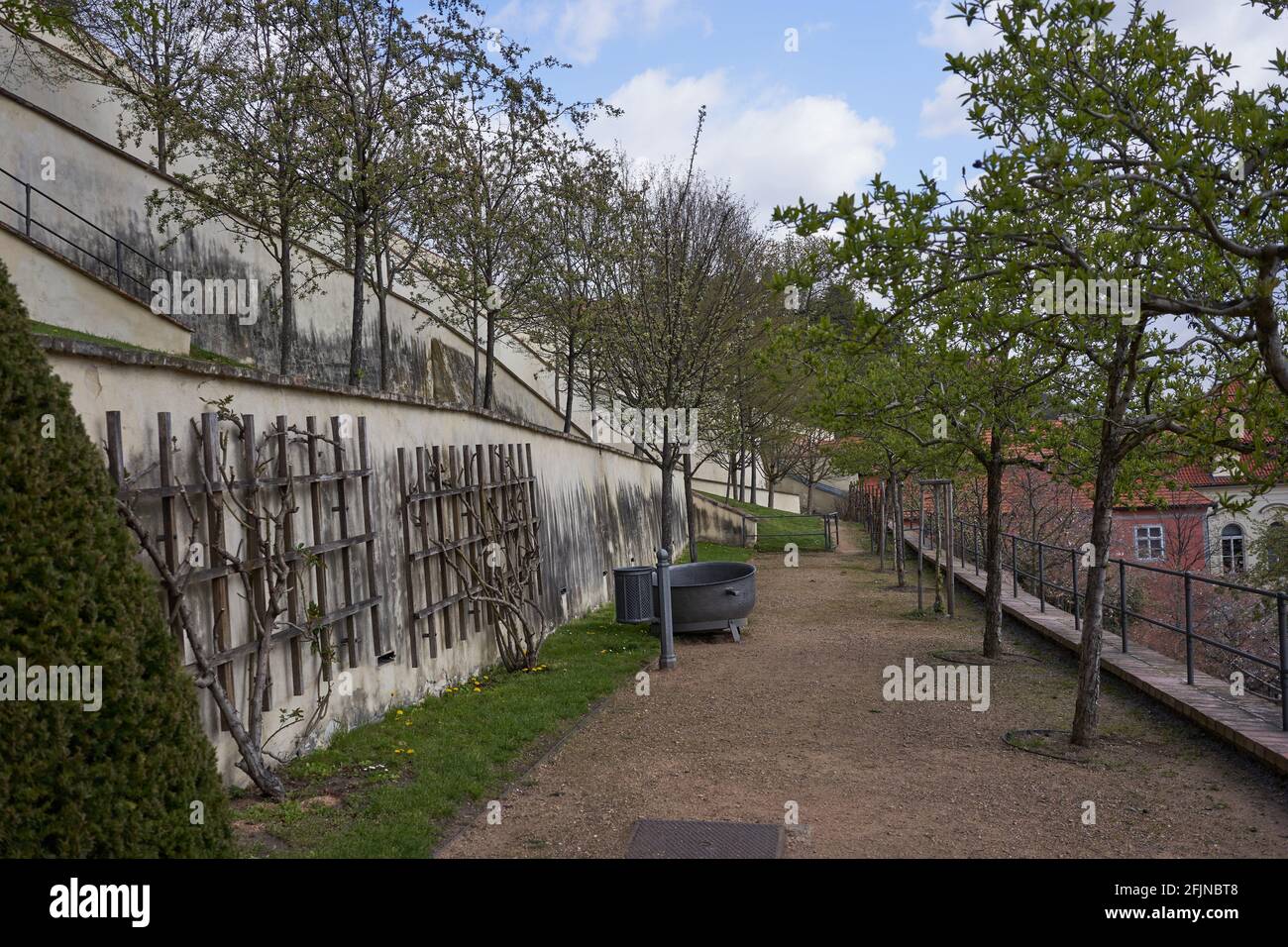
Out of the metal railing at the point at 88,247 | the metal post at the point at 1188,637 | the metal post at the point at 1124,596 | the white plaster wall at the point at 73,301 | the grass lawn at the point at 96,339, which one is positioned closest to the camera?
the metal post at the point at 1188,637

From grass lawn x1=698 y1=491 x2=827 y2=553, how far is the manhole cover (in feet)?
64.6

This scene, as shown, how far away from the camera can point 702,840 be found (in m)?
4.84

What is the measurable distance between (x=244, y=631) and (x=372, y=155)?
7.47m

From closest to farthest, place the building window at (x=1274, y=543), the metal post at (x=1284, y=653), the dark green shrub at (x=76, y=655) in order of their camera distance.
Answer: the dark green shrub at (x=76, y=655)
the metal post at (x=1284, y=653)
the building window at (x=1274, y=543)

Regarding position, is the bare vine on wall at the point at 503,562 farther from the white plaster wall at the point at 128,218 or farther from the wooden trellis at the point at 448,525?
the white plaster wall at the point at 128,218

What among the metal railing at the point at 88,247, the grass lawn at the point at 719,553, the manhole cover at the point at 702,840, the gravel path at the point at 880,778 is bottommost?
the gravel path at the point at 880,778

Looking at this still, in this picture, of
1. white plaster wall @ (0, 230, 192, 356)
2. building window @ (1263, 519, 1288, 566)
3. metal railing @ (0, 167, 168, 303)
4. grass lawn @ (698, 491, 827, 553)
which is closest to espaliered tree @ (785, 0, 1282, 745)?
white plaster wall @ (0, 230, 192, 356)

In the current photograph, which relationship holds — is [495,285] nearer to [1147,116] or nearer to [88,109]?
[88,109]

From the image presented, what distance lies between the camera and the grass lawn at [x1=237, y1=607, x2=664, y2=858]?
4.64 meters

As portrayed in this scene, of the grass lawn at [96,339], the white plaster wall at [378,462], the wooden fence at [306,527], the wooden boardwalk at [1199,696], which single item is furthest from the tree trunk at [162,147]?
the wooden boardwalk at [1199,696]

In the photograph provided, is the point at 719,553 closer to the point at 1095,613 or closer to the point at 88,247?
the point at 88,247

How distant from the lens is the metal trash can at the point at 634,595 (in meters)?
11.7

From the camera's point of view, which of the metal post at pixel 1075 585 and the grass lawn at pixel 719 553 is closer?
the metal post at pixel 1075 585

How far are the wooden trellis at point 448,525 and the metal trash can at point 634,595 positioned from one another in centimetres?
185
